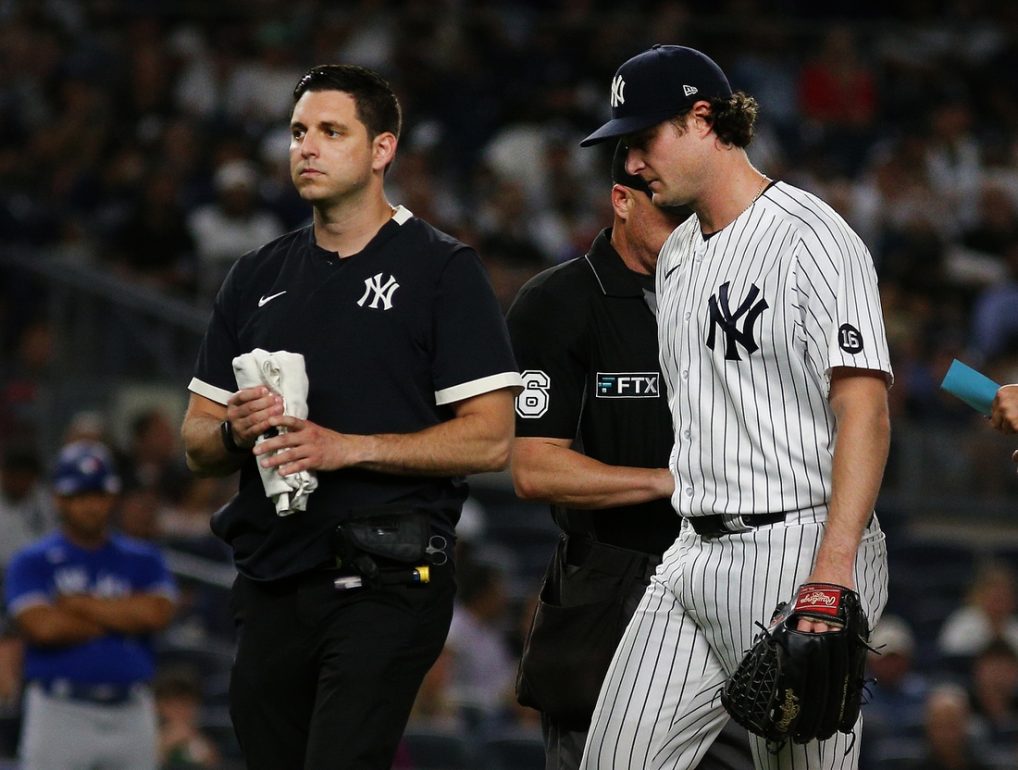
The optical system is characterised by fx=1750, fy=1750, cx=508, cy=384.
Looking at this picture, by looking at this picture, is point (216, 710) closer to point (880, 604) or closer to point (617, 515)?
point (617, 515)

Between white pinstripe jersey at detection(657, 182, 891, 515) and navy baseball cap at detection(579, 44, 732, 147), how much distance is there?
283mm

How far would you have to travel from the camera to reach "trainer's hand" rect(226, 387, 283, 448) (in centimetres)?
375

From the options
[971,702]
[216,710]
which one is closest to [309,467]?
[216,710]

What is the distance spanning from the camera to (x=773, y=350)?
12.1ft

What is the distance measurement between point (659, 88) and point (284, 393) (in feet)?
3.49

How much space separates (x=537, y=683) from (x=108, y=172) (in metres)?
7.95

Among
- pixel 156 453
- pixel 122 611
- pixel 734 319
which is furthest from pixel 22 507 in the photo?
pixel 734 319

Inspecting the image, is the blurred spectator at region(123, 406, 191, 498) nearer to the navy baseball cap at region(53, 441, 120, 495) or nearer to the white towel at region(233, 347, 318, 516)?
the navy baseball cap at region(53, 441, 120, 495)

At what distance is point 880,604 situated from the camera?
379 centimetres

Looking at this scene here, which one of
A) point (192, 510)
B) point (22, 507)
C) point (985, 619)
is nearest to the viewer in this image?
point (22, 507)

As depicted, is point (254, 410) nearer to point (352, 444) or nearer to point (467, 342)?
point (352, 444)

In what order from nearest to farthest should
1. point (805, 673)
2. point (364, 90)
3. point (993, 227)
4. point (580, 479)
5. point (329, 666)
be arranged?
point (805, 673) → point (329, 666) → point (364, 90) → point (580, 479) → point (993, 227)

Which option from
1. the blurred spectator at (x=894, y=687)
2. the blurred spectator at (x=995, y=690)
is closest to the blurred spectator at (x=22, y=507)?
the blurred spectator at (x=894, y=687)

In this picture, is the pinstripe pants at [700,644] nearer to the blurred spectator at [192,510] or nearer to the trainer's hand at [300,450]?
the trainer's hand at [300,450]
